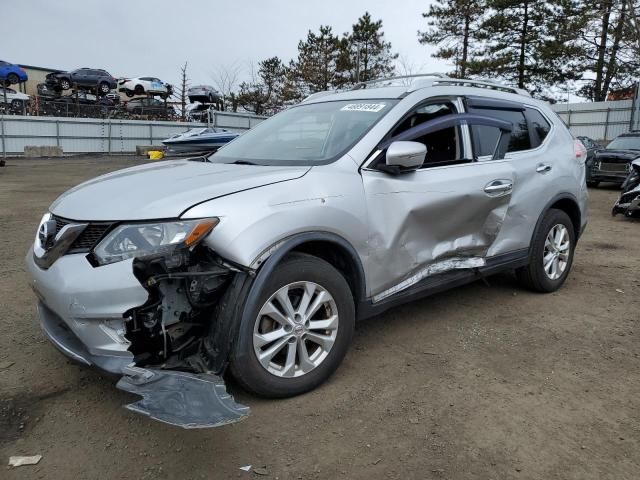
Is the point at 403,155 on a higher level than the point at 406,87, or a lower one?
lower

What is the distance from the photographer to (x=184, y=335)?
2.53m

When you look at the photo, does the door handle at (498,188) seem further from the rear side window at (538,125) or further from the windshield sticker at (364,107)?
the windshield sticker at (364,107)

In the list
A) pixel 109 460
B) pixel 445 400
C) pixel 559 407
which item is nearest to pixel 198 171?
pixel 109 460

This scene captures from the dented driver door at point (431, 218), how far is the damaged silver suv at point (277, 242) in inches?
0.5

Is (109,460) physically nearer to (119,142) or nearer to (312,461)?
(312,461)

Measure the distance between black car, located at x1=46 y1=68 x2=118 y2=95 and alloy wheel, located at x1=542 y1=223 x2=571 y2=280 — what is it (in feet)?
119

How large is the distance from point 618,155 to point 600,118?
1533 cm

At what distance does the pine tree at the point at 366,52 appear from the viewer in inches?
1587

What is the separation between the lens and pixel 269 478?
220cm

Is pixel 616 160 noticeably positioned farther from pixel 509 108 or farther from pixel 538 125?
pixel 509 108

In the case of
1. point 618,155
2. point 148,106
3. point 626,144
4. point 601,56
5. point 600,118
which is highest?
point 601,56

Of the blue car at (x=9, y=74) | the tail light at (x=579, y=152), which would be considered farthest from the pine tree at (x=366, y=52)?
the tail light at (x=579, y=152)

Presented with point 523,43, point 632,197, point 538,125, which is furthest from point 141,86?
point 538,125

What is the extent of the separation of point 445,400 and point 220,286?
139cm
